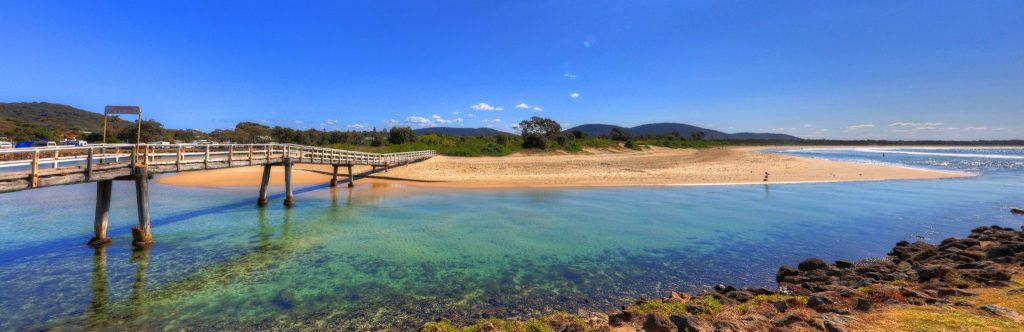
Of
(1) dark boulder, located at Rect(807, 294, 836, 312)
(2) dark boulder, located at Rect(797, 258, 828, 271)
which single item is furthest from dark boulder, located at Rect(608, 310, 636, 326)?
(2) dark boulder, located at Rect(797, 258, 828, 271)

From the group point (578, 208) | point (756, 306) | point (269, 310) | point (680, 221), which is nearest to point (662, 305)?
point (756, 306)

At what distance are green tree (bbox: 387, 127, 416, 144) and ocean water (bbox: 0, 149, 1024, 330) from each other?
4445 centimetres

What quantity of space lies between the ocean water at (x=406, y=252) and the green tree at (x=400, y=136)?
44.5 m

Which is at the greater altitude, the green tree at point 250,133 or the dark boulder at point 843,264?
the green tree at point 250,133

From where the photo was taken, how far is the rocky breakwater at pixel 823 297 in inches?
227

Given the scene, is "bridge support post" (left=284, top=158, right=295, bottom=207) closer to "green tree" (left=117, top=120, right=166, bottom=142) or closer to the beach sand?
the beach sand

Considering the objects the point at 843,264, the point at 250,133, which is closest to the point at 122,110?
the point at 843,264

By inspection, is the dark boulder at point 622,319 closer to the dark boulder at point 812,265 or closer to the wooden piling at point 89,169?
the dark boulder at point 812,265

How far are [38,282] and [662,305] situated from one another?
14.2m

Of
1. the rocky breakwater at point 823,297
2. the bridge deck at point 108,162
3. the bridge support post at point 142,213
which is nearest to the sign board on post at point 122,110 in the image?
the bridge deck at point 108,162

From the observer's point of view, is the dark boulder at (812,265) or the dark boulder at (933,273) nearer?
the dark boulder at (933,273)

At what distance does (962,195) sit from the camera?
24594 millimetres

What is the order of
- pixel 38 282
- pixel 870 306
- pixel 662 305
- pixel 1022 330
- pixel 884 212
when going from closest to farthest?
pixel 1022 330
pixel 870 306
pixel 662 305
pixel 38 282
pixel 884 212

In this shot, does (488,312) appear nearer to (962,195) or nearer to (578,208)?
(578,208)
